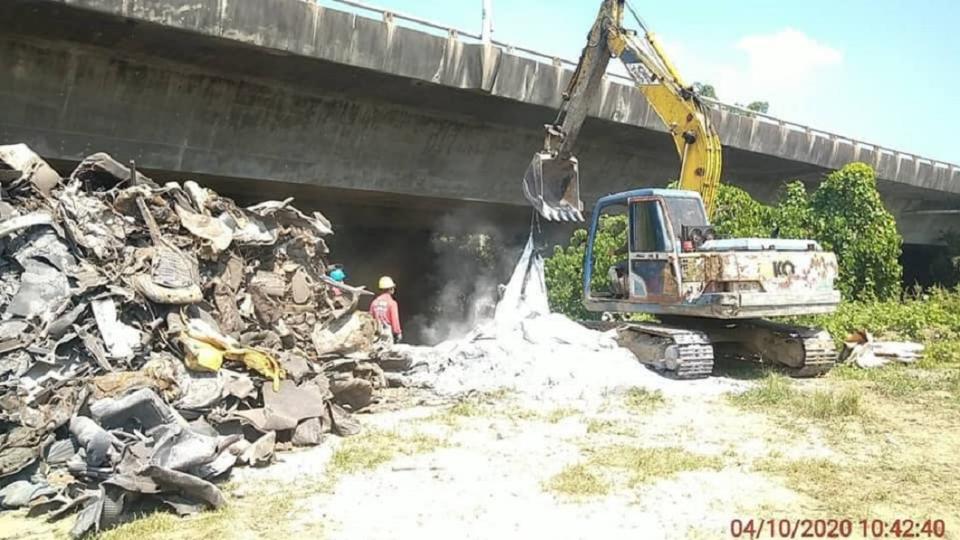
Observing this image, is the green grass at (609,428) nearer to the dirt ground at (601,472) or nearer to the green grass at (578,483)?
the dirt ground at (601,472)

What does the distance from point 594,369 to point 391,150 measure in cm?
899

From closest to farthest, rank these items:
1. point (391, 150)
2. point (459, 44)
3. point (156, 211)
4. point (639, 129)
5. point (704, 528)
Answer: point (704, 528) < point (156, 211) < point (459, 44) < point (391, 150) < point (639, 129)

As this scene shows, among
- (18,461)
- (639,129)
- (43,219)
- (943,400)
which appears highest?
(639,129)

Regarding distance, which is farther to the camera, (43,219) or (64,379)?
(43,219)

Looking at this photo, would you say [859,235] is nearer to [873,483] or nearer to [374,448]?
[873,483]

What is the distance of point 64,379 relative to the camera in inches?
278

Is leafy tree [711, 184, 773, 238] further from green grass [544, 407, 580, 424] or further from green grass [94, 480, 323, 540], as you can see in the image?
green grass [94, 480, 323, 540]

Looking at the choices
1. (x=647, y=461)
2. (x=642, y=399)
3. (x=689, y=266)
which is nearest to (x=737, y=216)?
(x=689, y=266)

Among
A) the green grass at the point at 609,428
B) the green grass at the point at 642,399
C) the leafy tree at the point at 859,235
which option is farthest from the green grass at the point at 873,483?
the leafy tree at the point at 859,235

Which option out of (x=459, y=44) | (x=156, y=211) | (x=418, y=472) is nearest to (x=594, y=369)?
(x=418, y=472)

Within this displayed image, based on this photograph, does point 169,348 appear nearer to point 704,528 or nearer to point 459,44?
point 704,528

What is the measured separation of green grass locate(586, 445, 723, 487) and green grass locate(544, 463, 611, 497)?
22 cm

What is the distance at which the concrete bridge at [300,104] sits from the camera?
11930mm

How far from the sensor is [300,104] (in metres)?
15.0
